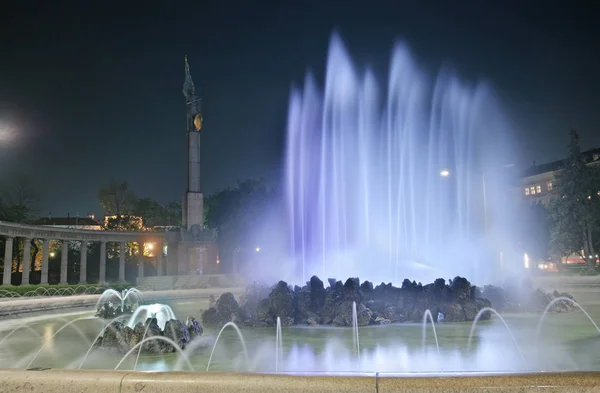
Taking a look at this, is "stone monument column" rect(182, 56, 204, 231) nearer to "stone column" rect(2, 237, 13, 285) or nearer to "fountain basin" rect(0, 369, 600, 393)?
"stone column" rect(2, 237, 13, 285)

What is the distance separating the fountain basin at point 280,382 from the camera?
4.98 metres

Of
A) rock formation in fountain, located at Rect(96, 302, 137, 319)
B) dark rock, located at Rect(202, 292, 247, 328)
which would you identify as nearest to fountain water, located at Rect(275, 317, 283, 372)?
dark rock, located at Rect(202, 292, 247, 328)

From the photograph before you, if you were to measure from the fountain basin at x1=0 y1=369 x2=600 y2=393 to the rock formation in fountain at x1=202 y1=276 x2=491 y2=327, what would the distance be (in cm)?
1531

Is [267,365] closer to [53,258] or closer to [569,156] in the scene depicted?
[569,156]

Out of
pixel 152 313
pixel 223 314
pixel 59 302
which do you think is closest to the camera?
pixel 223 314

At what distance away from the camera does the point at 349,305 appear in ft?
67.3

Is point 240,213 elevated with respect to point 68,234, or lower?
elevated

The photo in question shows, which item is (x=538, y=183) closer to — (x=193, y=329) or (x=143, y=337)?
(x=193, y=329)

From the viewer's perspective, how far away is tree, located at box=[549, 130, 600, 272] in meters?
57.2

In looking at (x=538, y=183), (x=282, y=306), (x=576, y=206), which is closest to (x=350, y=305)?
(x=282, y=306)

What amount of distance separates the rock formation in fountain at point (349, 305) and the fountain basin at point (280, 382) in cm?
1531

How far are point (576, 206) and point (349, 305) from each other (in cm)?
4754

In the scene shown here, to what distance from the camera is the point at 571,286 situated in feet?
115

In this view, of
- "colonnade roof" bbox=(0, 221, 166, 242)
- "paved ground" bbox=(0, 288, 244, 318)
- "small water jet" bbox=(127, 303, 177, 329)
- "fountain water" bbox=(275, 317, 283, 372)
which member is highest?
"colonnade roof" bbox=(0, 221, 166, 242)
